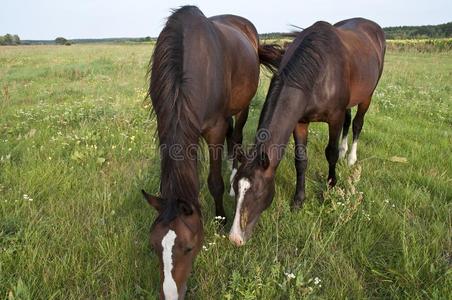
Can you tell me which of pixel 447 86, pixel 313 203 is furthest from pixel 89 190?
pixel 447 86

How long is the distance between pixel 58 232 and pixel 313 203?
2422 mm

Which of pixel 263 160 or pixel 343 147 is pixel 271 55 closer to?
pixel 343 147

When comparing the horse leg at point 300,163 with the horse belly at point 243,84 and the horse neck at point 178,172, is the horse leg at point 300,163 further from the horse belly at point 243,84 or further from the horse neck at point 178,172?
the horse neck at point 178,172

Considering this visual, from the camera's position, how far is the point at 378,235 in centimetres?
291

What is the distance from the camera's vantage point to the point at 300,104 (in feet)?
10.1

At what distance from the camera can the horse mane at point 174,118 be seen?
210cm

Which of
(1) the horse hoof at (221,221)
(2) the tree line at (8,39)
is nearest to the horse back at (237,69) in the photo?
(1) the horse hoof at (221,221)

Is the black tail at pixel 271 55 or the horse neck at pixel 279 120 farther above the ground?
the black tail at pixel 271 55

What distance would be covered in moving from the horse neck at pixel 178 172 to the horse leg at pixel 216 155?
30.6 inches

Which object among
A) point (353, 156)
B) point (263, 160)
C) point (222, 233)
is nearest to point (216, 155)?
point (263, 160)

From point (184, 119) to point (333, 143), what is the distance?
217 centimetres

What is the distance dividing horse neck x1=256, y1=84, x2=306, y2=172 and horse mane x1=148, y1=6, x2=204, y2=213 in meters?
0.71

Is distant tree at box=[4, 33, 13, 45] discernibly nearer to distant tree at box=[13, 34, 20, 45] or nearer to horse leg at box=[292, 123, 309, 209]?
distant tree at box=[13, 34, 20, 45]

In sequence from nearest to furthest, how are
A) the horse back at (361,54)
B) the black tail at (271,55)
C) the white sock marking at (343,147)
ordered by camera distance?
the horse back at (361,54) < the white sock marking at (343,147) < the black tail at (271,55)
